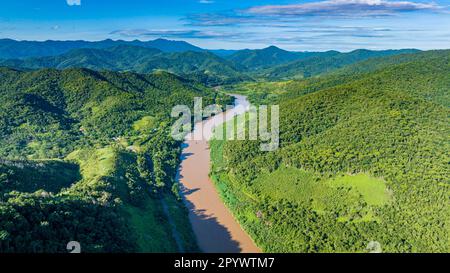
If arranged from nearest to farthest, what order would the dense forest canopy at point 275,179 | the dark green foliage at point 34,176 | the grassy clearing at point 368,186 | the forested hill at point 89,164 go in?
the forested hill at point 89,164, the dense forest canopy at point 275,179, the dark green foliage at point 34,176, the grassy clearing at point 368,186

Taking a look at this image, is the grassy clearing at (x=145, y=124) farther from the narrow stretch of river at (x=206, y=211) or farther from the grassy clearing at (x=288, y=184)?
the grassy clearing at (x=288, y=184)

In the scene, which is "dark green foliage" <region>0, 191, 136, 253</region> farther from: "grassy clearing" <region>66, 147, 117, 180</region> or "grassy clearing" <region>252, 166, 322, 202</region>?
"grassy clearing" <region>252, 166, 322, 202</region>

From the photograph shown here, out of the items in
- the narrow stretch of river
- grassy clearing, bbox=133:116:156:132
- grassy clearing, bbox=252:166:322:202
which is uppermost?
grassy clearing, bbox=133:116:156:132

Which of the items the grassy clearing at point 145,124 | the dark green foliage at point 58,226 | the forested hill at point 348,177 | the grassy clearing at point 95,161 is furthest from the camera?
the grassy clearing at point 145,124

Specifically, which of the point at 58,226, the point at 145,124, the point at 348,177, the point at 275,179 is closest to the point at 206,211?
the point at 275,179

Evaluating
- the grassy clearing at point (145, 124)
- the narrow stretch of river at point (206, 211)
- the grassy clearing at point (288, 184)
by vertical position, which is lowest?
the narrow stretch of river at point (206, 211)

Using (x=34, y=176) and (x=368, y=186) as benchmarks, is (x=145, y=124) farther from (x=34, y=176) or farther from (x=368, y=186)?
(x=368, y=186)

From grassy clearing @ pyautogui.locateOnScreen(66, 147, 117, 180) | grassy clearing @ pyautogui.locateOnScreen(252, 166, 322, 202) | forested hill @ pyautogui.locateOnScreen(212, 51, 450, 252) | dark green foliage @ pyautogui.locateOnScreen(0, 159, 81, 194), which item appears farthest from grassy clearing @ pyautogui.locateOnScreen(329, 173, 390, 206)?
dark green foliage @ pyautogui.locateOnScreen(0, 159, 81, 194)

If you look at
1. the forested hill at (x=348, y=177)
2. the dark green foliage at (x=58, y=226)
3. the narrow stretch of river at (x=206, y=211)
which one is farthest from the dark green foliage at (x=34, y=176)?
the forested hill at (x=348, y=177)
